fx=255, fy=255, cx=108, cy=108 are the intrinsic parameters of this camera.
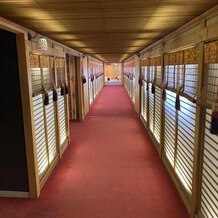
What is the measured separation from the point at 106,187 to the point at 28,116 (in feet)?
6.80

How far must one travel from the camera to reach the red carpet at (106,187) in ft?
13.9

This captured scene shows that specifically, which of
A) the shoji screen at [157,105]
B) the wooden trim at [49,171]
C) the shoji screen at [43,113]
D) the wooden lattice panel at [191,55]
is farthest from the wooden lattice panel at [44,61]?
the shoji screen at [157,105]

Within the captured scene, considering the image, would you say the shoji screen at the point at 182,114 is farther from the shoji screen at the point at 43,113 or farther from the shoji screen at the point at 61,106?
the shoji screen at the point at 61,106

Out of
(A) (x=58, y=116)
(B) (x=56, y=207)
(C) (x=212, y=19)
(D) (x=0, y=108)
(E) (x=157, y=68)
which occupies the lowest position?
(B) (x=56, y=207)

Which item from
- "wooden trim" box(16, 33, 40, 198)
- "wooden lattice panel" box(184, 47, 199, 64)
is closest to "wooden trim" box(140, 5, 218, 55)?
"wooden lattice panel" box(184, 47, 199, 64)

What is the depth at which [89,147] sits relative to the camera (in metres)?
7.52

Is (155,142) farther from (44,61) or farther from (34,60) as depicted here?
(34,60)

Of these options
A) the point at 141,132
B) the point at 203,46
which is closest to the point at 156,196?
the point at 203,46

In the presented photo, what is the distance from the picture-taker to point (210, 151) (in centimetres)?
328

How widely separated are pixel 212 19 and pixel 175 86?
2.10m

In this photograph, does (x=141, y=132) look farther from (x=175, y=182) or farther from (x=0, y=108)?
(x=0, y=108)

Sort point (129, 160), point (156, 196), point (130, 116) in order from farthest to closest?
point (130, 116), point (129, 160), point (156, 196)

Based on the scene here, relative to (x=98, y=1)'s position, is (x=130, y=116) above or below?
below

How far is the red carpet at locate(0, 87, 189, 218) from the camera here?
4.24 meters
